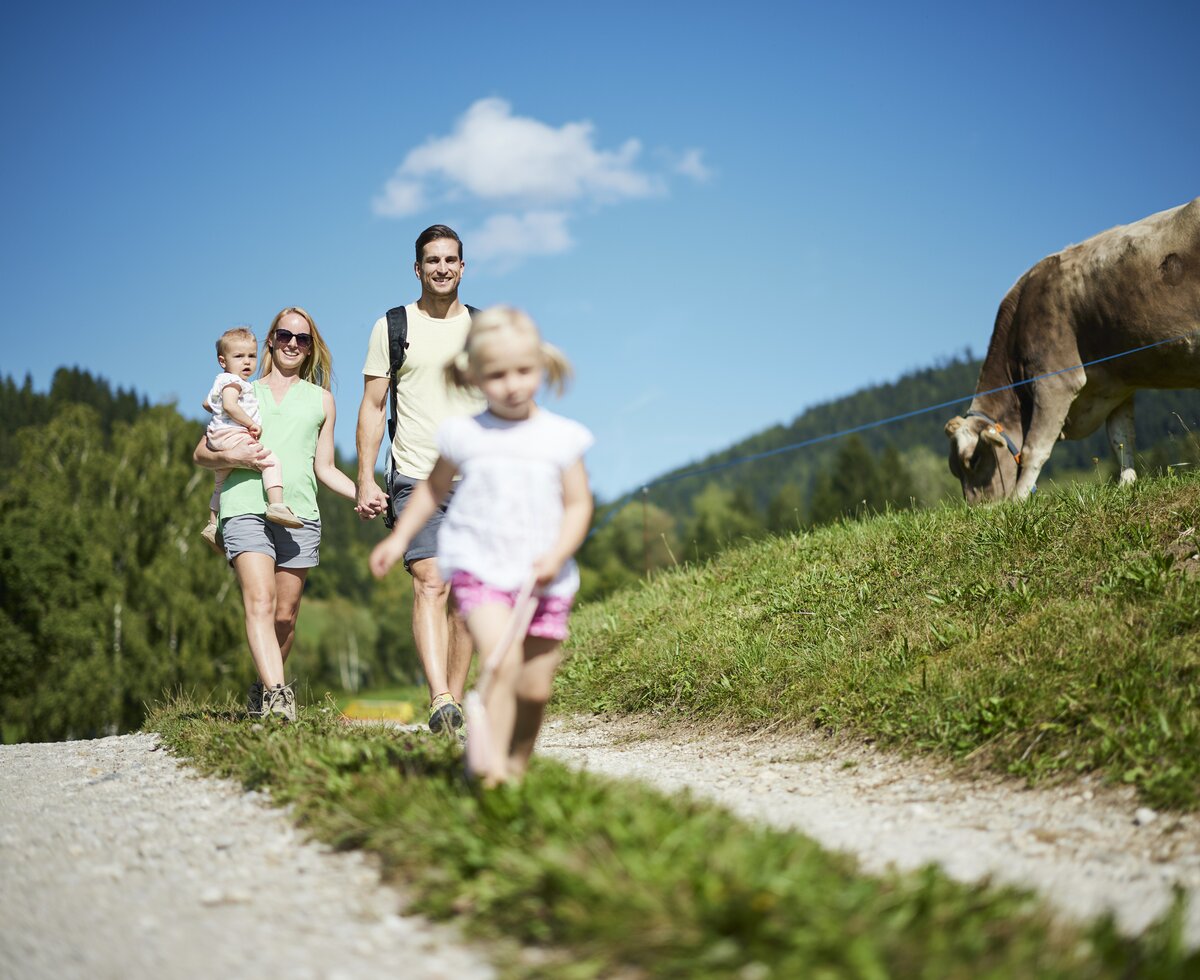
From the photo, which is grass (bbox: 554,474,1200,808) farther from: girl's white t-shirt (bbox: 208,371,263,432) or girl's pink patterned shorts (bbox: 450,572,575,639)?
girl's white t-shirt (bbox: 208,371,263,432)

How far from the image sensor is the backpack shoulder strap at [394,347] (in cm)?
618

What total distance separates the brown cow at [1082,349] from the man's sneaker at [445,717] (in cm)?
484

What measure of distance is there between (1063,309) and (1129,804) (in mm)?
6081

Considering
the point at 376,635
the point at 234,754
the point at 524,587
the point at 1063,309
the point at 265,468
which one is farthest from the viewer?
the point at 376,635

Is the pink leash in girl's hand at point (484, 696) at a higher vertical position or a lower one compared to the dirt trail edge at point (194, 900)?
A: higher

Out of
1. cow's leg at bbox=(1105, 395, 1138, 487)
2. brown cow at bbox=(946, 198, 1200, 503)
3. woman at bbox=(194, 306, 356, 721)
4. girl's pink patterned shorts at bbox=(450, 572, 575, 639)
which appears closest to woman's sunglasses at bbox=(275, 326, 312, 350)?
woman at bbox=(194, 306, 356, 721)

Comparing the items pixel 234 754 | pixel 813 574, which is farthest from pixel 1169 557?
pixel 234 754

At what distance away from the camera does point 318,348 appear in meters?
6.73

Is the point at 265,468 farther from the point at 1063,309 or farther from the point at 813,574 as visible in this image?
the point at 1063,309

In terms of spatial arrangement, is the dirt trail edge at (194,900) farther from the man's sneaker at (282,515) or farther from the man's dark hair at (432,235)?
the man's dark hair at (432,235)

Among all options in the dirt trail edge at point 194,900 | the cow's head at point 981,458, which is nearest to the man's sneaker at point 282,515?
the dirt trail edge at point 194,900

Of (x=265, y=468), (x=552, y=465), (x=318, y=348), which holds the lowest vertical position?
(x=552, y=465)

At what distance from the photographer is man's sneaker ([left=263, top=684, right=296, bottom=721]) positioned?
593 centimetres

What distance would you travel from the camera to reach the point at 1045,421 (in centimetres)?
911
